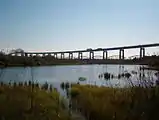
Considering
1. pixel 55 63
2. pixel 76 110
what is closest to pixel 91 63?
pixel 55 63

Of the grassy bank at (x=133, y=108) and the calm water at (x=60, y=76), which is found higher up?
the grassy bank at (x=133, y=108)

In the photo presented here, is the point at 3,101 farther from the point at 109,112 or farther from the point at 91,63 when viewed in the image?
the point at 91,63

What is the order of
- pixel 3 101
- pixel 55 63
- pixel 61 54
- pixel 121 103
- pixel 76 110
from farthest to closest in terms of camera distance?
pixel 61 54, pixel 55 63, pixel 76 110, pixel 121 103, pixel 3 101

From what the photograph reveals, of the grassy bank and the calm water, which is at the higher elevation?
the grassy bank

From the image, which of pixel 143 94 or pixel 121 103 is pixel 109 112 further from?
pixel 143 94

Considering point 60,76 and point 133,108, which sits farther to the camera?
point 60,76

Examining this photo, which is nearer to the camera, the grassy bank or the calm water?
the grassy bank

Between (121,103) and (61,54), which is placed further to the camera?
(61,54)

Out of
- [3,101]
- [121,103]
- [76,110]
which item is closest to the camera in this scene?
[3,101]

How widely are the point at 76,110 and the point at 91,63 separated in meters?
90.8

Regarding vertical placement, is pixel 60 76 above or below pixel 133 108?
below

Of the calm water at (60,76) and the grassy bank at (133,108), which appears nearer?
the grassy bank at (133,108)

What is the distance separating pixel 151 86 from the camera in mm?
7426

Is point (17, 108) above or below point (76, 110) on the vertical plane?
above
